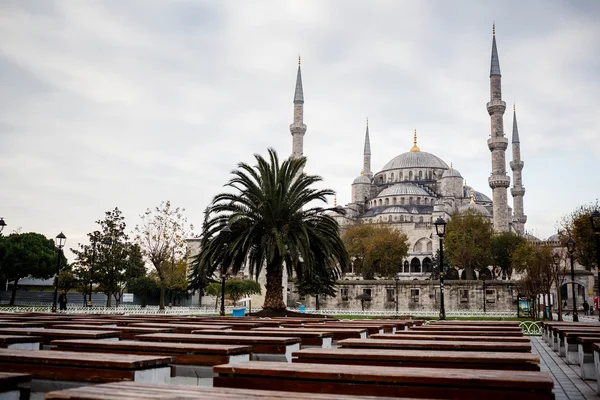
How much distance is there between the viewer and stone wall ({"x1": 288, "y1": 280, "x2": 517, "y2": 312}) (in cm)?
3919

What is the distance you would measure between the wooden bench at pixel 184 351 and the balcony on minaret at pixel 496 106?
2086 inches

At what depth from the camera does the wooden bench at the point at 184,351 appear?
179 inches

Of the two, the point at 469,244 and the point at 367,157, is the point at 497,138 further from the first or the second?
the point at 367,157

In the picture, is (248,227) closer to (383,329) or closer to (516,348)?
(383,329)

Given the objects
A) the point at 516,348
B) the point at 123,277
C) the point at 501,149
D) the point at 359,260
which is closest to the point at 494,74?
the point at 501,149

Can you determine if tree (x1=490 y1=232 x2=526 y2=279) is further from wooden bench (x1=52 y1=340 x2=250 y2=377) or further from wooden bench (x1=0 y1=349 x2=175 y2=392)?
wooden bench (x1=0 y1=349 x2=175 y2=392)

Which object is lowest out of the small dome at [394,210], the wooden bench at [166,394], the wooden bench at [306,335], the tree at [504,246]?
the wooden bench at [306,335]

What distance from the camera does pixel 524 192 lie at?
2795 inches

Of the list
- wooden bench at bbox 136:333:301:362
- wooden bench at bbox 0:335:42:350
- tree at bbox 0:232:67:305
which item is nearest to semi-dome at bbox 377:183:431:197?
tree at bbox 0:232:67:305

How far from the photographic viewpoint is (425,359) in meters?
4.09

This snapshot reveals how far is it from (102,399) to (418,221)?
78683mm

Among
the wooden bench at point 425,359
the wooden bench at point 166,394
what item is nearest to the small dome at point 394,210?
the wooden bench at point 425,359

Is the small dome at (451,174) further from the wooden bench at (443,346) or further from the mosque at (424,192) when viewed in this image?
the wooden bench at (443,346)

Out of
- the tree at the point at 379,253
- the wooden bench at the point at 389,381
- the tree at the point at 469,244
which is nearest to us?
the wooden bench at the point at 389,381
